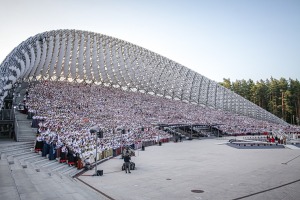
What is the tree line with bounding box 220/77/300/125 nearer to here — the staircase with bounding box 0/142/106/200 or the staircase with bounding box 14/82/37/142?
the staircase with bounding box 14/82/37/142

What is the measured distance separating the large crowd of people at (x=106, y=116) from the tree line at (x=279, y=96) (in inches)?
1597

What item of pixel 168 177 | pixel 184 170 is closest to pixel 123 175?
pixel 168 177

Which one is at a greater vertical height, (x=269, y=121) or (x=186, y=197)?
(x=269, y=121)

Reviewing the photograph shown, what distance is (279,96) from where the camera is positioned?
108 meters

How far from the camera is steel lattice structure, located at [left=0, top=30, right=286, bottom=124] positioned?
6244cm

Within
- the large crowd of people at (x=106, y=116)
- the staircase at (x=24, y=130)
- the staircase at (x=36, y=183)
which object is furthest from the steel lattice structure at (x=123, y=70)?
the staircase at (x=36, y=183)

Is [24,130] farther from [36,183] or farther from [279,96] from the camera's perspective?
[279,96]

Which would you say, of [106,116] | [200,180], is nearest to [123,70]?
[106,116]

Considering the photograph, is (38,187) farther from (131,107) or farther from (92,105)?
(131,107)

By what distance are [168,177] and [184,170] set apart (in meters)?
2.60

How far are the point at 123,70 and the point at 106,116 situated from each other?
91.4 ft

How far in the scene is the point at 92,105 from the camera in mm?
47844

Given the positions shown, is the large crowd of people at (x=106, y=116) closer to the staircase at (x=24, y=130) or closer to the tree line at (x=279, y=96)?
the staircase at (x=24, y=130)

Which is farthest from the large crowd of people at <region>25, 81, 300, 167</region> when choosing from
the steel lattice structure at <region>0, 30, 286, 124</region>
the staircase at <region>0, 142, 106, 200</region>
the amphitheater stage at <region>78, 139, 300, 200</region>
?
the amphitheater stage at <region>78, 139, 300, 200</region>
